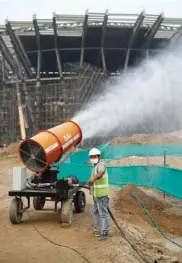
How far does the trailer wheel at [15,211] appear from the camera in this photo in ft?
24.6

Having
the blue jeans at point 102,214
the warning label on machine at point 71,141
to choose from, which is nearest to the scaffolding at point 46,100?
the warning label on machine at point 71,141

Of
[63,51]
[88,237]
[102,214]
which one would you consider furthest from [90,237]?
[63,51]

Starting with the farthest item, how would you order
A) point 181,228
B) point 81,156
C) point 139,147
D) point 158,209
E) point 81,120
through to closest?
point 139,147 < point 81,156 < point 81,120 < point 158,209 < point 181,228

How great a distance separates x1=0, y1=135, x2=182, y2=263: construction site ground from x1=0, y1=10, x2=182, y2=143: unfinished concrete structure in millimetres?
19743

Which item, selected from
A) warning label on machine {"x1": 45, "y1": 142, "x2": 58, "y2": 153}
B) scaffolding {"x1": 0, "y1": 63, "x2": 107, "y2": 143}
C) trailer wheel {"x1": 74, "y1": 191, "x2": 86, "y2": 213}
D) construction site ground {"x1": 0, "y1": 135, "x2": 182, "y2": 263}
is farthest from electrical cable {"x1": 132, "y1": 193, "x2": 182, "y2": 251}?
scaffolding {"x1": 0, "y1": 63, "x2": 107, "y2": 143}

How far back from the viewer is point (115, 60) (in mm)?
37656

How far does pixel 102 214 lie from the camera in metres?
6.60

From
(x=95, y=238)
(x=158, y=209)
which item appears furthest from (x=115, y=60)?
(x=95, y=238)

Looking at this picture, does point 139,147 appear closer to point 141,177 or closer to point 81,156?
point 81,156

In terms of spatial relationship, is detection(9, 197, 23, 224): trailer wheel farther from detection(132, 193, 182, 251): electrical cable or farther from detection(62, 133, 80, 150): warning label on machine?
detection(132, 193, 182, 251): electrical cable

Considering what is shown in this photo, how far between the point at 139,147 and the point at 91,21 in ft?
47.4

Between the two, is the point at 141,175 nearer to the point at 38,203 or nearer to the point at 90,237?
the point at 38,203

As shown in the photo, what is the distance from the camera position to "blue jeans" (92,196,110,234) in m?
6.53

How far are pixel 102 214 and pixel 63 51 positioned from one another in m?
30.0
